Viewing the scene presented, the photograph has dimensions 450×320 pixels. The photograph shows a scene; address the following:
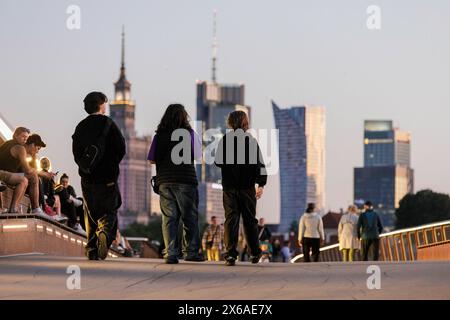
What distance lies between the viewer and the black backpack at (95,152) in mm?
16172

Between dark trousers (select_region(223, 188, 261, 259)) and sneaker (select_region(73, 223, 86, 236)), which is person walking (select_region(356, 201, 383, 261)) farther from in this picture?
dark trousers (select_region(223, 188, 261, 259))

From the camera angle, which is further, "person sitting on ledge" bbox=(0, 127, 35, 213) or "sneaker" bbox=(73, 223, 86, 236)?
"sneaker" bbox=(73, 223, 86, 236)

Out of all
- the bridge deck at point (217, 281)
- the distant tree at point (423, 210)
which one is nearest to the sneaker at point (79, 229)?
the bridge deck at point (217, 281)

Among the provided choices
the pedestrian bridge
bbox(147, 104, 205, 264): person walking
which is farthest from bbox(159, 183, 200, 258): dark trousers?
the pedestrian bridge

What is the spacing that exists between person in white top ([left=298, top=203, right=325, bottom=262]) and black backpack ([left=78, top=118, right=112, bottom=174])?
1138 cm

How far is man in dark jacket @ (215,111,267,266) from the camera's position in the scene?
1617 centimetres

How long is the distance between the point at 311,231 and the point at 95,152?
11795mm

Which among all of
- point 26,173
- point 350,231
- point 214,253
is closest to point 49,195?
point 26,173

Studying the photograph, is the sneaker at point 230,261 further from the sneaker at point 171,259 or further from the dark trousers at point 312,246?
the dark trousers at point 312,246

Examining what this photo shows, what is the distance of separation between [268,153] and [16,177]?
12.1 ft

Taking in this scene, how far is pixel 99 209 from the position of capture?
1642 cm

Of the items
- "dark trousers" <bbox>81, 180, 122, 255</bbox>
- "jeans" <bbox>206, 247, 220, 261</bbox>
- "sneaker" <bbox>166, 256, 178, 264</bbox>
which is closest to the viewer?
"sneaker" <bbox>166, 256, 178, 264</bbox>

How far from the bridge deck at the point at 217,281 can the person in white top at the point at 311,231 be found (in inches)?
448

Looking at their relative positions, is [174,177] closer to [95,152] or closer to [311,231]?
[95,152]
